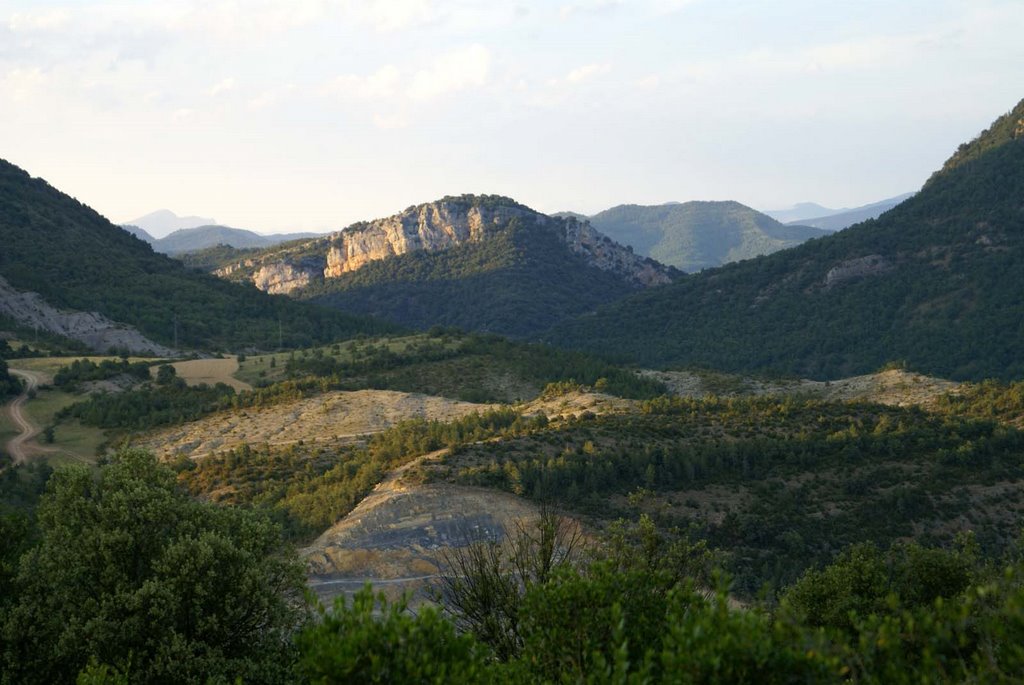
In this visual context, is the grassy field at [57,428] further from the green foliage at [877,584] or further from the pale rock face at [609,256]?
the pale rock face at [609,256]

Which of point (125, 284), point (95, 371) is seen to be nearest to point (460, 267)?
point (125, 284)

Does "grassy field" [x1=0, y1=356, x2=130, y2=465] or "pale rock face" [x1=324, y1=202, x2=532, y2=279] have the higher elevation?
"pale rock face" [x1=324, y1=202, x2=532, y2=279]

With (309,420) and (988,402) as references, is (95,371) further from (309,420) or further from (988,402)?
(988,402)

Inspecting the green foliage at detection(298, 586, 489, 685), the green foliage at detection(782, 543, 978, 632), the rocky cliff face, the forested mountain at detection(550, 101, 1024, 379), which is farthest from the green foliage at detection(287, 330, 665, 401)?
the rocky cliff face

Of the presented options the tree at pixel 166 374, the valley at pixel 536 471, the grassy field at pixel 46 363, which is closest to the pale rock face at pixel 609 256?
the valley at pixel 536 471

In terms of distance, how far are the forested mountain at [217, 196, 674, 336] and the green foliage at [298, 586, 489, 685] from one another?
12836 centimetres

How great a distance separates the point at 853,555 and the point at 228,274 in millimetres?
178231

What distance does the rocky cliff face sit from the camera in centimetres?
17225

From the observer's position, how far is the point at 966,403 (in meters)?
50.9

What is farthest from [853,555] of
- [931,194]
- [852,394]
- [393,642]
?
[931,194]

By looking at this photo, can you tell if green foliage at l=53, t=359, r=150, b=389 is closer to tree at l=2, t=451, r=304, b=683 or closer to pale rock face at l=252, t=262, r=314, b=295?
tree at l=2, t=451, r=304, b=683

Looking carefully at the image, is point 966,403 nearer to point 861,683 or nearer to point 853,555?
point 853,555

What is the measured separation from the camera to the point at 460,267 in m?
162

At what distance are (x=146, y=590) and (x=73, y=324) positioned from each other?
263ft
